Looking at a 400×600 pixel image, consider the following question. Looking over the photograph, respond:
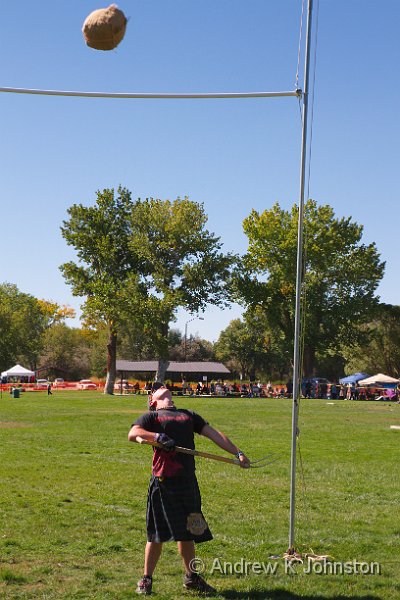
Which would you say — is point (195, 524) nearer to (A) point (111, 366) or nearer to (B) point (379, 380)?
(B) point (379, 380)

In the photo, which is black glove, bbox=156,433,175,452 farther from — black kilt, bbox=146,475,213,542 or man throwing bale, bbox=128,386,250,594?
black kilt, bbox=146,475,213,542

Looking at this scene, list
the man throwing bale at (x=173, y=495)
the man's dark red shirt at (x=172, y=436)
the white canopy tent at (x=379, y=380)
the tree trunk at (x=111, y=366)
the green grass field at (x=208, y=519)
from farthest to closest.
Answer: the tree trunk at (x=111, y=366) < the white canopy tent at (x=379, y=380) < the green grass field at (x=208, y=519) < the man's dark red shirt at (x=172, y=436) < the man throwing bale at (x=173, y=495)

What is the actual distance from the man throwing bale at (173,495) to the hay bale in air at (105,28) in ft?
10.0

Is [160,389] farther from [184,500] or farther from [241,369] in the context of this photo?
[241,369]

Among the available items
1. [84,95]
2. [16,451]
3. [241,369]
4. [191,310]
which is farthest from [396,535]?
[241,369]

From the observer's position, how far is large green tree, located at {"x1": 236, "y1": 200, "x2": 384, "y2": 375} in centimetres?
6166

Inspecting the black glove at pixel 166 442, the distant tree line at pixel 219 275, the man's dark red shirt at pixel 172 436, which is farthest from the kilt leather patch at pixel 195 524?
the distant tree line at pixel 219 275

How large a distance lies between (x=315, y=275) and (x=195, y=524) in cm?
5746

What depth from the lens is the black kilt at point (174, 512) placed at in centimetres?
620

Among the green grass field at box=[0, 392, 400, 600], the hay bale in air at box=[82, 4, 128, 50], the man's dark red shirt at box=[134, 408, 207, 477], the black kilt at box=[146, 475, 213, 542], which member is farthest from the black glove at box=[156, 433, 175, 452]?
the hay bale in air at box=[82, 4, 128, 50]

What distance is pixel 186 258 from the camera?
5975 centimetres

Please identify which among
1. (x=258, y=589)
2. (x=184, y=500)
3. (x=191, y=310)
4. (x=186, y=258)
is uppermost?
(x=186, y=258)

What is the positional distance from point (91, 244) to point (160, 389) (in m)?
54.6

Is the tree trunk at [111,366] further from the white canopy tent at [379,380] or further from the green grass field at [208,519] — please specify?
the green grass field at [208,519]
